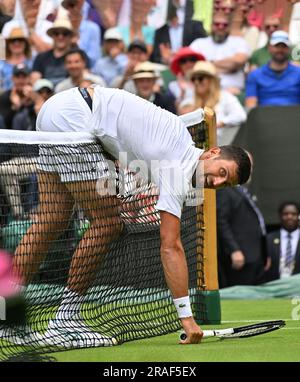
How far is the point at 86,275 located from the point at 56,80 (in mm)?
8227

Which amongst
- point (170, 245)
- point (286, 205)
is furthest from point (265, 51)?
point (170, 245)

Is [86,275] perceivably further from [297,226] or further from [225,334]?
[297,226]

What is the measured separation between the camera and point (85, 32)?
1641cm

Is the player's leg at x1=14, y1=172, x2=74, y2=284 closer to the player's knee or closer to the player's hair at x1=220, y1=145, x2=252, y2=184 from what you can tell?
the player's knee

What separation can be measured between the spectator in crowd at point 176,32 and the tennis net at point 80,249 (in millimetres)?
7699

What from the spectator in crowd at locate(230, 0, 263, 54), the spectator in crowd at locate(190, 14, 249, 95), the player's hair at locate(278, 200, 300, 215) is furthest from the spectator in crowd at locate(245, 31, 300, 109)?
the player's hair at locate(278, 200, 300, 215)

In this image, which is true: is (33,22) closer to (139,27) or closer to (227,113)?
(139,27)

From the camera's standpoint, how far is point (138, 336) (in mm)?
8211

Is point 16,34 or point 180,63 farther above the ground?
point 16,34

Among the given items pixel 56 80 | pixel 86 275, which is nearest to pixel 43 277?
pixel 86 275

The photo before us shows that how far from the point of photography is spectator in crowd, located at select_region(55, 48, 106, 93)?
15.2 meters

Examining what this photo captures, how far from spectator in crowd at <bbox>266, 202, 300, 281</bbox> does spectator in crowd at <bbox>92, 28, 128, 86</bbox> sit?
342 centimetres

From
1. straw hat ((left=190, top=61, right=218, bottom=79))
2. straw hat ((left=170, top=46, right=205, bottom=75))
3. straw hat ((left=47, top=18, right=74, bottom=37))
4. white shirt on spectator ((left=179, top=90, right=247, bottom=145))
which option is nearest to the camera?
straw hat ((left=190, top=61, right=218, bottom=79))

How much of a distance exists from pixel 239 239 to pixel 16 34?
183 inches
